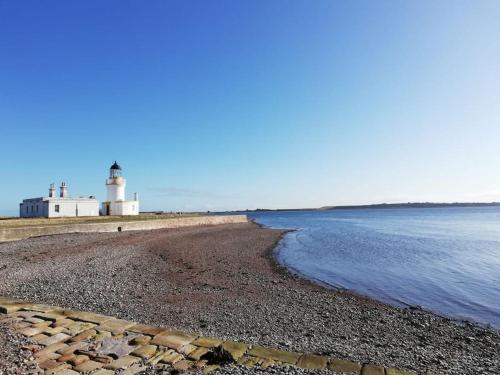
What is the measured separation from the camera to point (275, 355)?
5578mm

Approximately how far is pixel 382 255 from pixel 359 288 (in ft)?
36.0

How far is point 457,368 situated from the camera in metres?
6.33

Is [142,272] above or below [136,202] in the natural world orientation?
below

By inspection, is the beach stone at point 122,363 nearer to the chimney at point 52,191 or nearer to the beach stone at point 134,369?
the beach stone at point 134,369

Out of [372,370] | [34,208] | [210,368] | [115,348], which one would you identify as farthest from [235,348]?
[34,208]

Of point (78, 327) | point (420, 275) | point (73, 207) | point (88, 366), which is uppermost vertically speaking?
point (73, 207)

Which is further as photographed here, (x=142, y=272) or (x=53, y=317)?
(x=142, y=272)

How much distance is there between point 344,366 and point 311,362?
0.53 metres

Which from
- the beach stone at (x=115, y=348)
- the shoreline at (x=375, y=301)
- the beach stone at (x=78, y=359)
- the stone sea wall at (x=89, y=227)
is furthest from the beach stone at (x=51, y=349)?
the stone sea wall at (x=89, y=227)

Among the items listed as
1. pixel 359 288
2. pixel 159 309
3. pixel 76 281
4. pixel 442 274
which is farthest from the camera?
pixel 442 274

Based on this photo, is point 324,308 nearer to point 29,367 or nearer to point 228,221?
point 29,367

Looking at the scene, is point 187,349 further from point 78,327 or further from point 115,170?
point 115,170

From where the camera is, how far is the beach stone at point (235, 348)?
18.2 ft

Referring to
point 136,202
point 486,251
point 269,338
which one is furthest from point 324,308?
point 136,202
